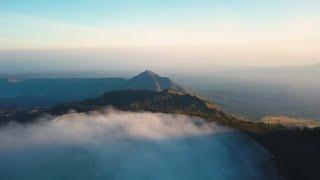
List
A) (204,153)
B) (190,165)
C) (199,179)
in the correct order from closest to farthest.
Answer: (199,179), (190,165), (204,153)

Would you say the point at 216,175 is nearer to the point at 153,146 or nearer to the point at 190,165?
the point at 190,165

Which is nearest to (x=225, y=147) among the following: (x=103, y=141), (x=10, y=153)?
(x=103, y=141)

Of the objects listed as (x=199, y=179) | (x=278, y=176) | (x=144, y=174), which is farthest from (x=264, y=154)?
(x=144, y=174)

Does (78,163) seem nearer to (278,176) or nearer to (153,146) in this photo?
(153,146)

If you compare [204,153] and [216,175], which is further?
[204,153]

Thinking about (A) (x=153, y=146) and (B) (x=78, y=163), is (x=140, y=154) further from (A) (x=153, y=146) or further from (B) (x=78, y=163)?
(B) (x=78, y=163)

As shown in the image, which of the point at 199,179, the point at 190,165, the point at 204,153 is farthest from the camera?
the point at 204,153

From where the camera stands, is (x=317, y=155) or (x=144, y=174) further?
(x=317, y=155)
